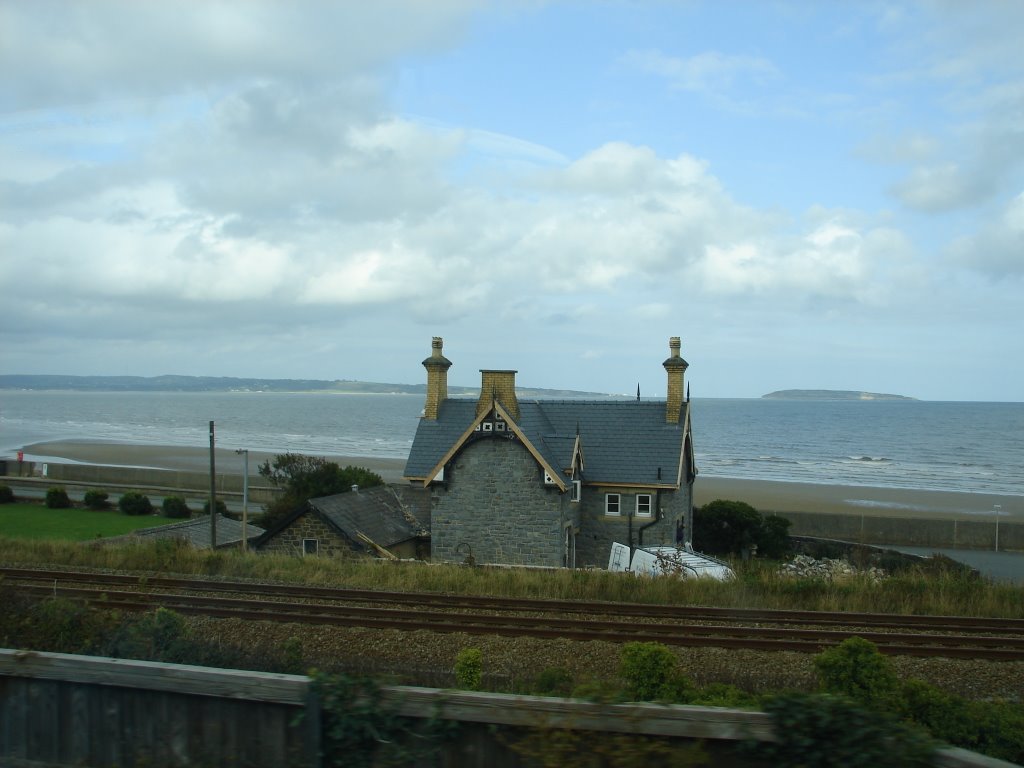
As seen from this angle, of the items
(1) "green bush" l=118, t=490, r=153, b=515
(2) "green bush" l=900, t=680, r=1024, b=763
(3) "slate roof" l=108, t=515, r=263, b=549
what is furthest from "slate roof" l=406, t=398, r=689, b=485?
(1) "green bush" l=118, t=490, r=153, b=515

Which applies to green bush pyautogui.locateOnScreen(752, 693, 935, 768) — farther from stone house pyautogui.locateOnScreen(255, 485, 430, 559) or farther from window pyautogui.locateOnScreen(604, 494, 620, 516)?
window pyautogui.locateOnScreen(604, 494, 620, 516)

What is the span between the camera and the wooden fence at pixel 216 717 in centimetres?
494

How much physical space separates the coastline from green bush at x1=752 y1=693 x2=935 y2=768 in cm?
4081

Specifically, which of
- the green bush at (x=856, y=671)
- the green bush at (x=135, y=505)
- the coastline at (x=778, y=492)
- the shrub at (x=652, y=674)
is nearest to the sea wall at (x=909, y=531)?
the coastline at (x=778, y=492)

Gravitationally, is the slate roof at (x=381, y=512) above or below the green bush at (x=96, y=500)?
above

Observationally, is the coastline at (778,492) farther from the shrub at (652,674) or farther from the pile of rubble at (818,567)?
the shrub at (652,674)

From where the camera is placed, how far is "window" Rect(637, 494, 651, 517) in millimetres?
28531

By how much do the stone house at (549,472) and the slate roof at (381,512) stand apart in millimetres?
1448

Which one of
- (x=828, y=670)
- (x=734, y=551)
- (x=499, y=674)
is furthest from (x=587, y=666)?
(x=734, y=551)

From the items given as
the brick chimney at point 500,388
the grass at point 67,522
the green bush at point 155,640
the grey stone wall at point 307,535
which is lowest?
the grass at point 67,522

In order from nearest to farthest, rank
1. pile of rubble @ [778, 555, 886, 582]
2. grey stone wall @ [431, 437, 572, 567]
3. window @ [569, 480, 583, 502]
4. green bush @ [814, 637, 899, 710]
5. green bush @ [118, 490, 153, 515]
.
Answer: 1. green bush @ [814, 637, 899, 710]
2. grey stone wall @ [431, 437, 572, 567]
3. window @ [569, 480, 583, 502]
4. pile of rubble @ [778, 555, 886, 582]
5. green bush @ [118, 490, 153, 515]

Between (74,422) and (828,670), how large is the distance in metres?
170

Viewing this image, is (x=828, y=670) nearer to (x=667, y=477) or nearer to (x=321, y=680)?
(x=321, y=680)

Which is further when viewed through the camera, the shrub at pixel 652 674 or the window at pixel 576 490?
the window at pixel 576 490
